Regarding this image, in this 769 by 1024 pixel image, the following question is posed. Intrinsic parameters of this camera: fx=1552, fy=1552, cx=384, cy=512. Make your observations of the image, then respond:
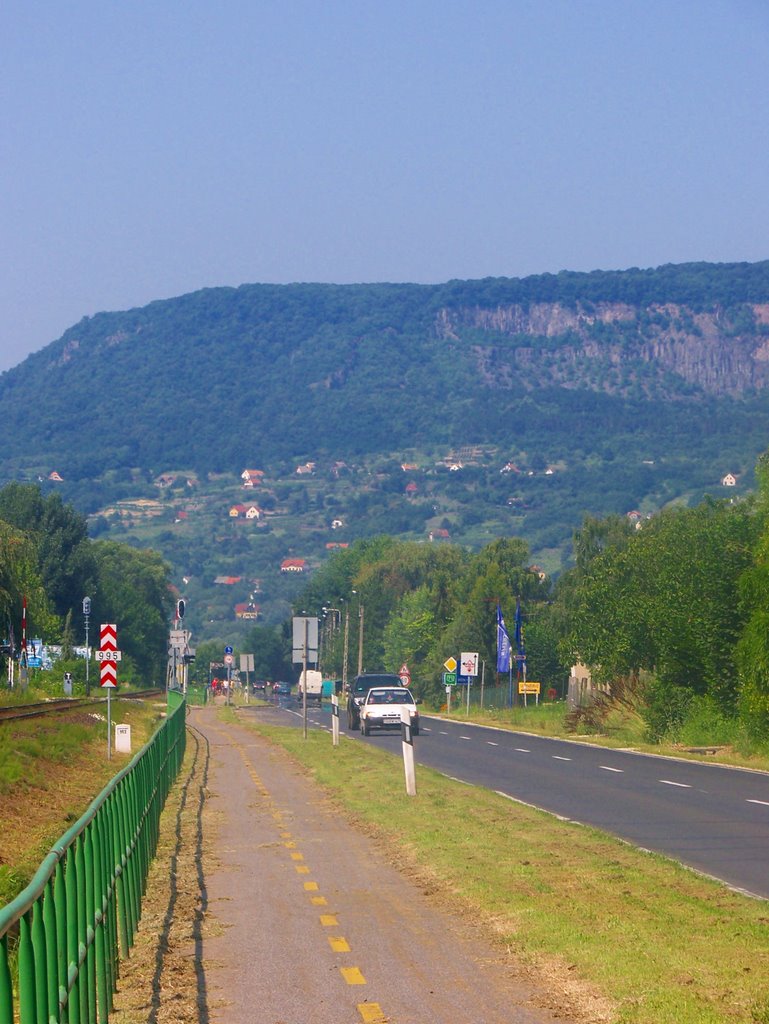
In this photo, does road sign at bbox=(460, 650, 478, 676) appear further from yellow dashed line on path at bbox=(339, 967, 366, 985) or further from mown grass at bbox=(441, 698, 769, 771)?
yellow dashed line on path at bbox=(339, 967, 366, 985)

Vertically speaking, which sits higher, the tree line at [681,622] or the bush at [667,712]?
the tree line at [681,622]

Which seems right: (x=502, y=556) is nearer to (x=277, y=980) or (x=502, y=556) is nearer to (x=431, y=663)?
(x=431, y=663)

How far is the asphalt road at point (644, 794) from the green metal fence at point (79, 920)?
561cm

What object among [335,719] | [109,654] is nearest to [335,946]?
[109,654]

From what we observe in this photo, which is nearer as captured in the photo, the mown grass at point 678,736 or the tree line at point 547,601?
the mown grass at point 678,736

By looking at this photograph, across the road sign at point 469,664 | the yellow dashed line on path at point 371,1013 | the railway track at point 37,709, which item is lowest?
the railway track at point 37,709

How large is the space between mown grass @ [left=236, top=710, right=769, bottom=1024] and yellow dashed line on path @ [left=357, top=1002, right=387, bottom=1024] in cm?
108

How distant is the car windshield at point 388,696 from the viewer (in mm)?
50281

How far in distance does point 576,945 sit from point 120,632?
12979cm

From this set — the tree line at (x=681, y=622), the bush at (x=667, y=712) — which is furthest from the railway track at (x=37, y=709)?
the bush at (x=667, y=712)

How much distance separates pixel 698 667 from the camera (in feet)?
153

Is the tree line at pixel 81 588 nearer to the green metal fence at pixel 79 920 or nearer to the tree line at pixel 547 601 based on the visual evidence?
the tree line at pixel 547 601

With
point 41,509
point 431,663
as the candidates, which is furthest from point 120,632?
point 431,663

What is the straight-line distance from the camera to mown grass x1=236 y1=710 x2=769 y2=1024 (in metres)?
9.12
